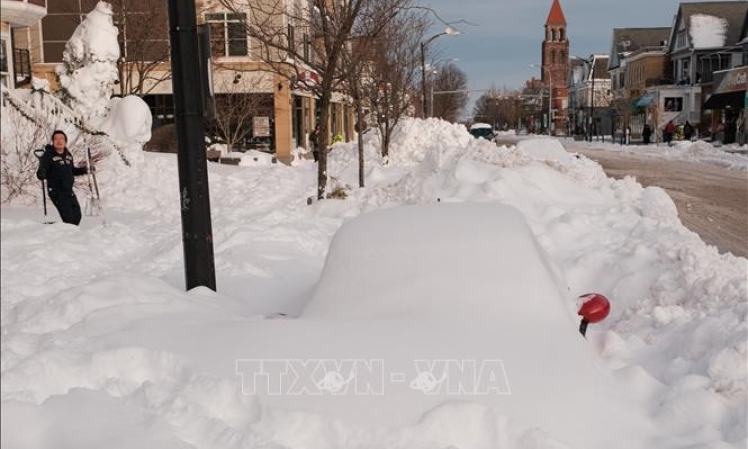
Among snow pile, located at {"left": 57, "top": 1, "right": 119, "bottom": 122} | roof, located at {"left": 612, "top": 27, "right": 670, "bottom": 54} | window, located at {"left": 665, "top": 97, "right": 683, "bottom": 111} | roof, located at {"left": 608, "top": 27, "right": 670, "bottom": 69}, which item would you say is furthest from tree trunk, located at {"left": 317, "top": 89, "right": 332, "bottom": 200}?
roof, located at {"left": 612, "top": 27, "right": 670, "bottom": 54}

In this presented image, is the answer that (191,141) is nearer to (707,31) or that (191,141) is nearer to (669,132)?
(669,132)

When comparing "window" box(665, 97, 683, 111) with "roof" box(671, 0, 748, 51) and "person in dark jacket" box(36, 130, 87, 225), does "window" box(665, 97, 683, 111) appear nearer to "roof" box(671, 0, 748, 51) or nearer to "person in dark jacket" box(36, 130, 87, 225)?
"roof" box(671, 0, 748, 51)

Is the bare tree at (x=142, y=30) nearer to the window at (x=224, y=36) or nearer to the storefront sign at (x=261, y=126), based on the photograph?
the window at (x=224, y=36)

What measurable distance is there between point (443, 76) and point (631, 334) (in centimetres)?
6036

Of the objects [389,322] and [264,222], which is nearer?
[389,322]

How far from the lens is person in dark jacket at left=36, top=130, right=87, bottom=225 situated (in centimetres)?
998

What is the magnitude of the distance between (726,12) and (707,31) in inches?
76.8

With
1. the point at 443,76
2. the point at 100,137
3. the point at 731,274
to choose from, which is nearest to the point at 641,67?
the point at 443,76

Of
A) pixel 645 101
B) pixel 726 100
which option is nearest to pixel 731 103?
pixel 726 100

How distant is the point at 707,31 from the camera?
56.6m

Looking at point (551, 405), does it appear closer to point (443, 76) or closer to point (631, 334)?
point (631, 334)

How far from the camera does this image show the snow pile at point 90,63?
19125 millimetres

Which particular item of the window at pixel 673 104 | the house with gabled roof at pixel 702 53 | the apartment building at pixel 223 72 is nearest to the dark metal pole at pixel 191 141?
the apartment building at pixel 223 72

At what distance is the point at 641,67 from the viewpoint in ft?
227
